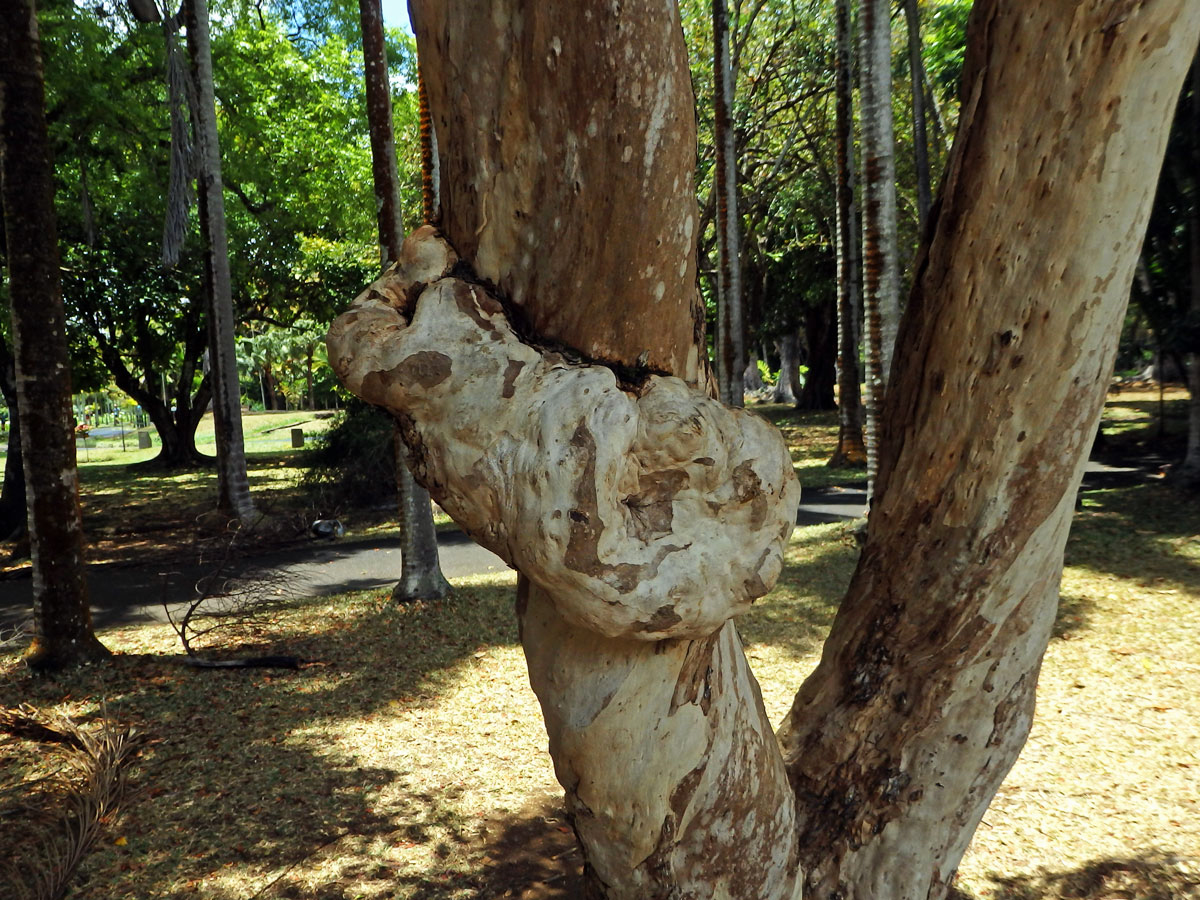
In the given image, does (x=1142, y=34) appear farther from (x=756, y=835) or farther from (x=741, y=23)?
(x=741, y=23)

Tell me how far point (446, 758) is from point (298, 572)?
18.8ft

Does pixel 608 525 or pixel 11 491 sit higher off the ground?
pixel 608 525

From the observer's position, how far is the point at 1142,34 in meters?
2.16

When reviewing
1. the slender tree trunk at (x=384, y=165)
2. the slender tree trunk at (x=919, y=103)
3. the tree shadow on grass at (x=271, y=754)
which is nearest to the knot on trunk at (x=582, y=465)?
the tree shadow on grass at (x=271, y=754)

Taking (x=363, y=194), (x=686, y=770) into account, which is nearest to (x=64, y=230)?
(x=363, y=194)

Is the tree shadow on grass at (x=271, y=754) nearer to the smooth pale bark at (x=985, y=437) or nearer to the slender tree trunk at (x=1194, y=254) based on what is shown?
the smooth pale bark at (x=985, y=437)

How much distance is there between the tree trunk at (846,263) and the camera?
40.5ft

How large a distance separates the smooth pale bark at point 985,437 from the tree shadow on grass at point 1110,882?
123 centimetres

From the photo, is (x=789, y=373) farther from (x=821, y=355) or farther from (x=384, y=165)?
(x=384, y=165)

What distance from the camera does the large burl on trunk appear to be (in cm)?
201

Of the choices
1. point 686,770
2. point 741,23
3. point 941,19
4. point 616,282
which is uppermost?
point 741,23

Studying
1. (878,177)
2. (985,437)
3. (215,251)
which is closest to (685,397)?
(985,437)

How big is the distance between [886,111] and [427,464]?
8018mm

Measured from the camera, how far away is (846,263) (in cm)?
1426
